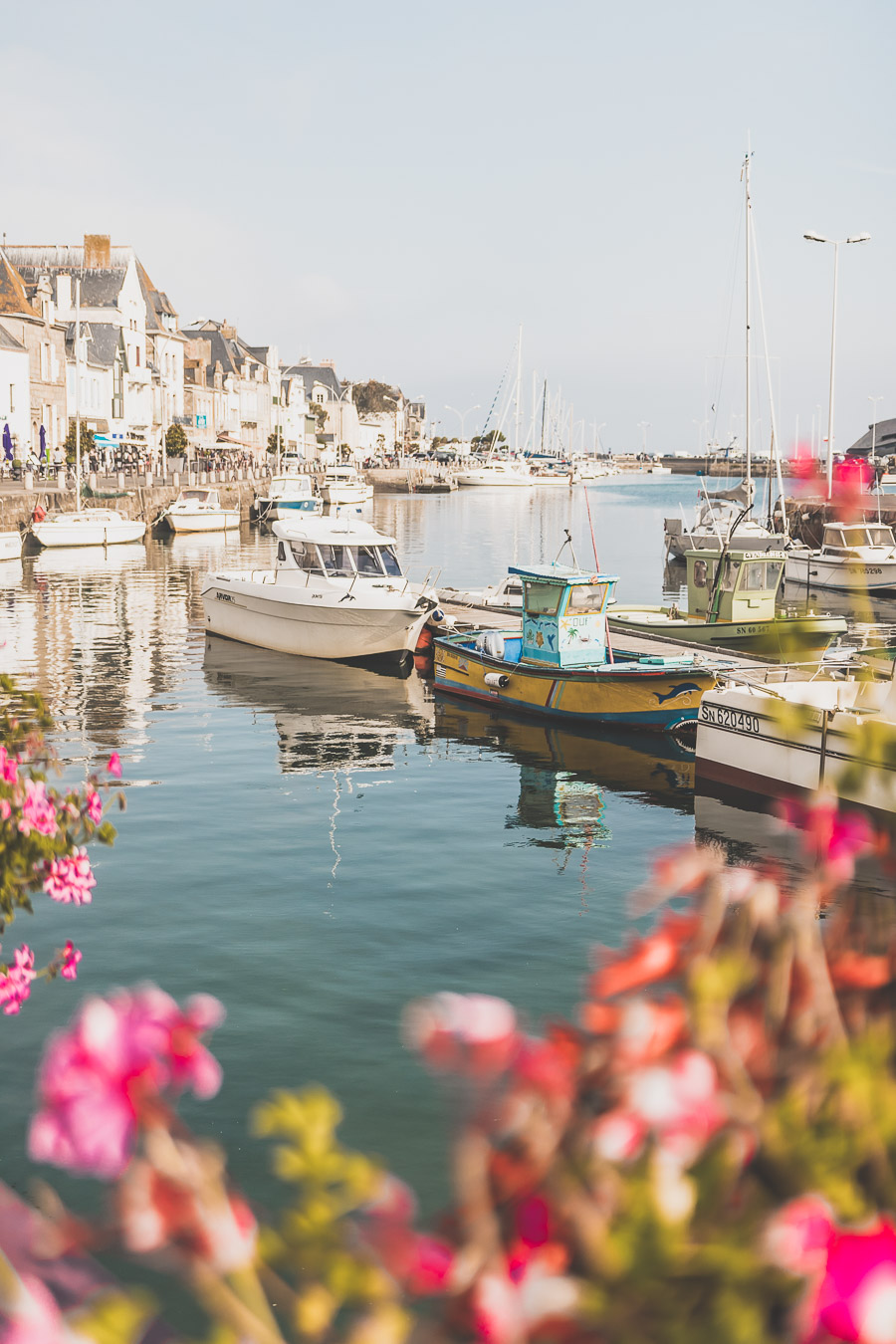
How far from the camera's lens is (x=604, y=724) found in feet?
70.9

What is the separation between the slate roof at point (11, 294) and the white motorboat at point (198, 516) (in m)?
12.6

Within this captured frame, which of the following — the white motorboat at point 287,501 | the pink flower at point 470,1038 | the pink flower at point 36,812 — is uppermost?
the white motorboat at point 287,501

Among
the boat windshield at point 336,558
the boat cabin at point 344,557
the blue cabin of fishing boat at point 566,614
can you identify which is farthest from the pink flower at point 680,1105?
the boat windshield at point 336,558

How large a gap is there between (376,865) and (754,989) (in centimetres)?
1227

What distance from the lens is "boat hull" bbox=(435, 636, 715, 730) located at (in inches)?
810

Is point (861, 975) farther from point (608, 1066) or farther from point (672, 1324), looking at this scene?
point (672, 1324)

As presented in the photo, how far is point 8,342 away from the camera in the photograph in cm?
6253

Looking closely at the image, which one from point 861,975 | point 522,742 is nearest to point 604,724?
point 522,742

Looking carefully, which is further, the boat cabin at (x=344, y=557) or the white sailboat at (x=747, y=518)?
the white sailboat at (x=747, y=518)

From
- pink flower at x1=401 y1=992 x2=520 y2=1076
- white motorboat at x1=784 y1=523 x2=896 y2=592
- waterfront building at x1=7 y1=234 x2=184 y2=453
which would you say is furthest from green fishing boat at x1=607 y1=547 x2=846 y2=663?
waterfront building at x1=7 y1=234 x2=184 y2=453

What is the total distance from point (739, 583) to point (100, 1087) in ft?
92.7

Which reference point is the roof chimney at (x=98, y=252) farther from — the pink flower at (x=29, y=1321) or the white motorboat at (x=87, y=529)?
the pink flower at (x=29, y=1321)

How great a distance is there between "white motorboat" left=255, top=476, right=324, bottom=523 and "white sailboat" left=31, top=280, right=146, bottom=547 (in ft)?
33.8

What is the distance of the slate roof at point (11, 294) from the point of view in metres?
64.6
